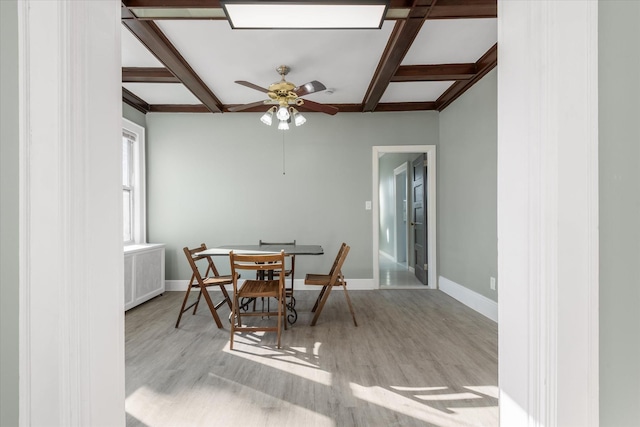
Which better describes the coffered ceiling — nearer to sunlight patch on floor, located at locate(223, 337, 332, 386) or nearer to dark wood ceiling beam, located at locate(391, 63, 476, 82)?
dark wood ceiling beam, located at locate(391, 63, 476, 82)

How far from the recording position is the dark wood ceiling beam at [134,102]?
4277 millimetres

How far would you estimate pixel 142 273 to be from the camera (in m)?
4.14

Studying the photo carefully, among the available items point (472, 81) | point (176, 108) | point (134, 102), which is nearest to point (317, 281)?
point (472, 81)

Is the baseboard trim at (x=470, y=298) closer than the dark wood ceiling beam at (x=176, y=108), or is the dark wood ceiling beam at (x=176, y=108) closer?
the baseboard trim at (x=470, y=298)

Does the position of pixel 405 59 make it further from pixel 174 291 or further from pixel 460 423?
pixel 174 291
